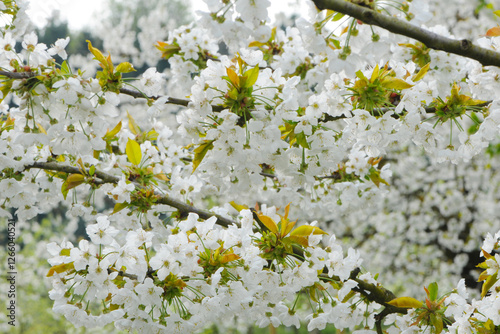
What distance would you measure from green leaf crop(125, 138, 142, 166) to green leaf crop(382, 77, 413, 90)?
1.02 meters

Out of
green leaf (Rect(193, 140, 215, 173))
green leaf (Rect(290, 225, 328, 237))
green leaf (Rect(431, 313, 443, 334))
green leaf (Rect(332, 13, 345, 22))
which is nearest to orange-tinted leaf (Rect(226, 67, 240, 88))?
green leaf (Rect(193, 140, 215, 173))

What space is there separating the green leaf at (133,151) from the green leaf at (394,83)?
3.35 ft

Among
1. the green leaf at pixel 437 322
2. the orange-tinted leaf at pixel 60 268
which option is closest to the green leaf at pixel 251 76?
the orange-tinted leaf at pixel 60 268

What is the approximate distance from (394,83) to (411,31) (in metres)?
0.24

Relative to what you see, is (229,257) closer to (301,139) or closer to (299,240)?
(299,240)

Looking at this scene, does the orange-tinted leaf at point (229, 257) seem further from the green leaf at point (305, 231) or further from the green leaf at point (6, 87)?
the green leaf at point (6, 87)

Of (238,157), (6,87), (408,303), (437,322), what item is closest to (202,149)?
(238,157)

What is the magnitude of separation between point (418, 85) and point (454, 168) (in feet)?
16.0

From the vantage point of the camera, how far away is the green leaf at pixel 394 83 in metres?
1.43

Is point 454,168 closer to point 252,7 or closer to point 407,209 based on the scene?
point 407,209

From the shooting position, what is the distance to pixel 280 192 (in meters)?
2.59

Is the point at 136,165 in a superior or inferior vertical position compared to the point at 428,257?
superior

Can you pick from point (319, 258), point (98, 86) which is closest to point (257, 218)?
point (319, 258)

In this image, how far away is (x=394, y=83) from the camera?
1447 millimetres
